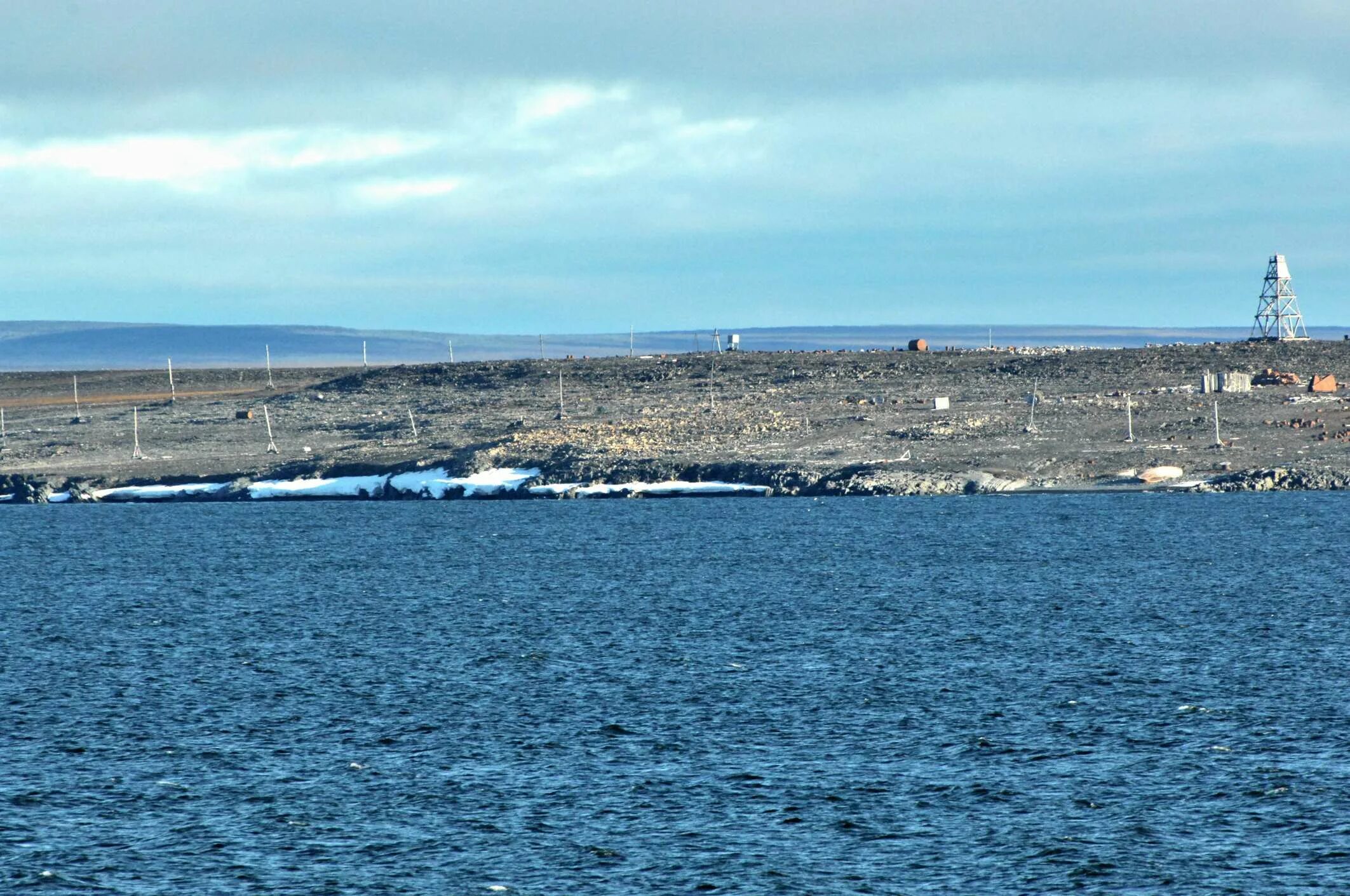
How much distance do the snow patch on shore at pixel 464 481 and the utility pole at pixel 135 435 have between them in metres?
26.1

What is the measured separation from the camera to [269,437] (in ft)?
488

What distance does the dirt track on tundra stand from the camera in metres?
128

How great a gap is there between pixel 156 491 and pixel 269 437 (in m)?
16.8

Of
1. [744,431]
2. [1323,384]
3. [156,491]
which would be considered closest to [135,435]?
[156,491]

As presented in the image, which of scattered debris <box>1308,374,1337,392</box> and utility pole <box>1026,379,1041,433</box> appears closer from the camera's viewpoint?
utility pole <box>1026,379,1041,433</box>

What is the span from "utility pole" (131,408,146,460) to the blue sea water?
63.8m

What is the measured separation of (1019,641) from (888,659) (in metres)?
6.04

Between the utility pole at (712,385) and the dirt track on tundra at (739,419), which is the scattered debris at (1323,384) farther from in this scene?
the utility pole at (712,385)

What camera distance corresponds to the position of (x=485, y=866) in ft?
90.8

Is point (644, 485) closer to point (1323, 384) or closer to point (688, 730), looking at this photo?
point (1323, 384)

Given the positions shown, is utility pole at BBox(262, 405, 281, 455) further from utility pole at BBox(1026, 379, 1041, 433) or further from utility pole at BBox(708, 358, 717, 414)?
utility pole at BBox(1026, 379, 1041, 433)

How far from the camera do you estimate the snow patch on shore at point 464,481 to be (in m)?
129

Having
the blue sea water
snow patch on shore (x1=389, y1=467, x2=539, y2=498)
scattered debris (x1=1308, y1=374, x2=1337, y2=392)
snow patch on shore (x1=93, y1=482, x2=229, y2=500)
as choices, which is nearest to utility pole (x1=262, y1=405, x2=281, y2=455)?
snow patch on shore (x1=93, y1=482, x2=229, y2=500)

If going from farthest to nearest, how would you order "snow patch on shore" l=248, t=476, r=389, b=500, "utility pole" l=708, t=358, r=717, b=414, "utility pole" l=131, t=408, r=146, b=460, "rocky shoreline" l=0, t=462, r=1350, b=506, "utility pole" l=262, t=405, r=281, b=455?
"utility pole" l=708, t=358, r=717, b=414 < "utility pole" l=131, t=408, r=146, b=460 < "utility pole" l=262, t=405, r=281, b=455 < "snow patch on shore" l=248, t=476, r=389, b=500 < "rocky shoreline" l=0, t=462, r=1350, b=506
